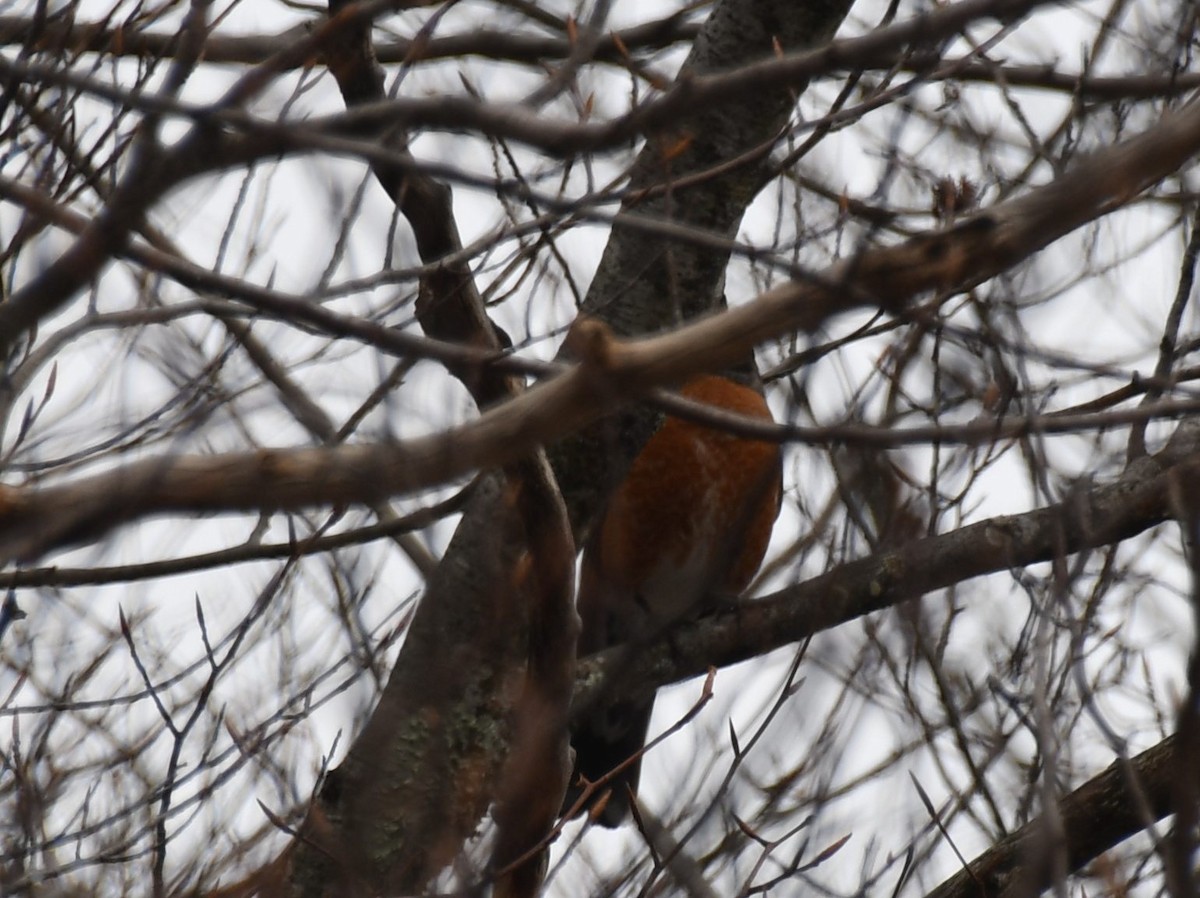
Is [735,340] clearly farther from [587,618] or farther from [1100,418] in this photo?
[587,618]

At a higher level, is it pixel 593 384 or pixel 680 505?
pixel 680 505

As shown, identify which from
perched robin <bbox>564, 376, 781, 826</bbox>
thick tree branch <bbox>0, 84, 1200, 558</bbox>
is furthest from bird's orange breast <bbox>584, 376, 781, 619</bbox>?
thick tree branch <bbox>0, 84, 1200, 558</bbox>

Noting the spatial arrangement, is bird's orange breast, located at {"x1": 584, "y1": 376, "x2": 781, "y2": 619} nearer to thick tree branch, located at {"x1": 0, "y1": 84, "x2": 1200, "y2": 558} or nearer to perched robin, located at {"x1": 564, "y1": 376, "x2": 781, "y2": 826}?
perched robin, located at {"x1": 564, "y1": 376, "x2": 781, "y2": 826}

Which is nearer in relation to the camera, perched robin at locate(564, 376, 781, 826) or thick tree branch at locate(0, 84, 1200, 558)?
thick tree branch at locate(0, 84, 1200, 558)

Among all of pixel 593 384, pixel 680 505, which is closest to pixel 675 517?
pixel 680 505

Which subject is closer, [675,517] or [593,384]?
[593,384]

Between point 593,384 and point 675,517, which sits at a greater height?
point 675,517

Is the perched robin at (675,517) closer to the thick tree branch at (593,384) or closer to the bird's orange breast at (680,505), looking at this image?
the bird's orange breast at (680,505)

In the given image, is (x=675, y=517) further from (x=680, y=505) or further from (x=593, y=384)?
(x=593, y=384)

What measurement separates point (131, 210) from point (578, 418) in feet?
1.92

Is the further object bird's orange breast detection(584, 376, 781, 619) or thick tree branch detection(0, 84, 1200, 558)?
bird's orange breast detection(584, 376, 781, 619)

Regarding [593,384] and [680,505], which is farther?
[680,505]

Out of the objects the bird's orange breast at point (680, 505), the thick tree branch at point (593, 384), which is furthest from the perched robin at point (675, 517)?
the thick tree branch at point (593, 384)

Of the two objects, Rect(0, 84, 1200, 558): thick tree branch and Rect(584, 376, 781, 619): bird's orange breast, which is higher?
Rect(584, 376, 781, 619): bird's orange breast
